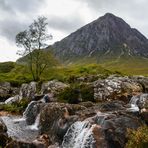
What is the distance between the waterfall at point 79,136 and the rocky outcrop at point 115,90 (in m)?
20.3

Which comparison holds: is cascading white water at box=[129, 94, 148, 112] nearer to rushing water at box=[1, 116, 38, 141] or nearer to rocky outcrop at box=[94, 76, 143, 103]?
rocky outcrop at box=[94, 76, 143, 103]

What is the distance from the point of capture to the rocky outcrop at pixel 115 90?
189 ft

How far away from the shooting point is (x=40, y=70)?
9881 centimetres

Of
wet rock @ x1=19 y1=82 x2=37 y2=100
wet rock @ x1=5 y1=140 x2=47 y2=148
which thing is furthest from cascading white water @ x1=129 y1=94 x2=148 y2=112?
wet rock @ x1=19 y1=82 x2=37 y2=100

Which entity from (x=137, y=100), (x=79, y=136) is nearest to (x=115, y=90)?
(x=137, y=100)

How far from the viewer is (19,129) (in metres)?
48.0

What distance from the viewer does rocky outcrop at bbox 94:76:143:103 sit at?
5753 cm

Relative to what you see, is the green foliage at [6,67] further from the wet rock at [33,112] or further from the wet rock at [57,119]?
the wet rock at [57,119]

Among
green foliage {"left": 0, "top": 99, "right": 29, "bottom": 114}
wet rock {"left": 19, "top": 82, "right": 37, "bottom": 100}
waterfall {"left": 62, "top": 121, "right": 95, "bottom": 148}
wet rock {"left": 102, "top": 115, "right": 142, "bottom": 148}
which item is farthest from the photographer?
wet rock {"left": 19, "top": 82, "right": 37, "bottom": 100}

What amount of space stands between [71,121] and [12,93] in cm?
5525

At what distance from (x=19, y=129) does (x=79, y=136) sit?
565 inches

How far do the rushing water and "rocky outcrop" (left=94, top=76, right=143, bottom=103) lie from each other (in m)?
13.2

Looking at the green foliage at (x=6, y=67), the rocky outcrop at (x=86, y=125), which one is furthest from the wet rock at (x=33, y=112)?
the green foliage at (x=6, y=67)

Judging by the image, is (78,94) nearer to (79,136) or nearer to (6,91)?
(79,136)
